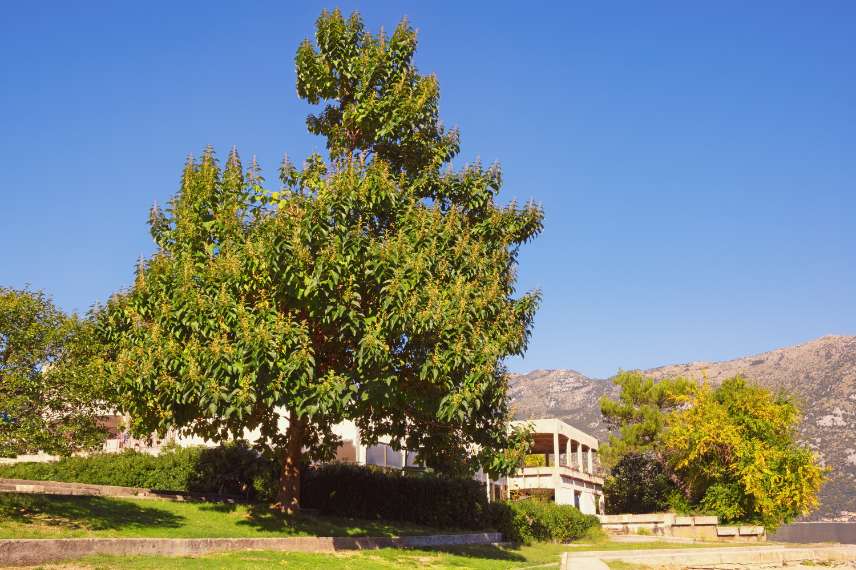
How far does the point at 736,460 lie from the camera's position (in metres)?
49.6

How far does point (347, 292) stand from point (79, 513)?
901 cm

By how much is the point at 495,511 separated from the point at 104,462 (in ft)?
Answer: 56.5

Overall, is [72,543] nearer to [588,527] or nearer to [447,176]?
[447,176]

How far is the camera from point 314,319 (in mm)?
21453

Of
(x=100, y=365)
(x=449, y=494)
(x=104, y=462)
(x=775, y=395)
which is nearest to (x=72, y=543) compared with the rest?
(x=100, y=365)

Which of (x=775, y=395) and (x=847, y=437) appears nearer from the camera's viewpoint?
(x=775, y=395)

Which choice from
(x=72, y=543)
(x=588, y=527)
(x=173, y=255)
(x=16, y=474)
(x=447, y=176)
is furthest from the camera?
(x=588, y=527)

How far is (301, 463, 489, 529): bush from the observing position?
33281 mm

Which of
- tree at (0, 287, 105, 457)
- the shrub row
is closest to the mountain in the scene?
the shrub row

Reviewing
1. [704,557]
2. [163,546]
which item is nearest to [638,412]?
[704,557]

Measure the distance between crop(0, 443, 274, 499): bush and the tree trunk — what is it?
18.5 feet

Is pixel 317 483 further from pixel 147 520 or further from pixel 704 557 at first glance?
pixel 704 557

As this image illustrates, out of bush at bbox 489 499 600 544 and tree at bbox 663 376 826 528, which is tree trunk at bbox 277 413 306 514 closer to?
bush at bbox 489 499 600 544

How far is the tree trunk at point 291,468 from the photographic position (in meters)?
26.4
